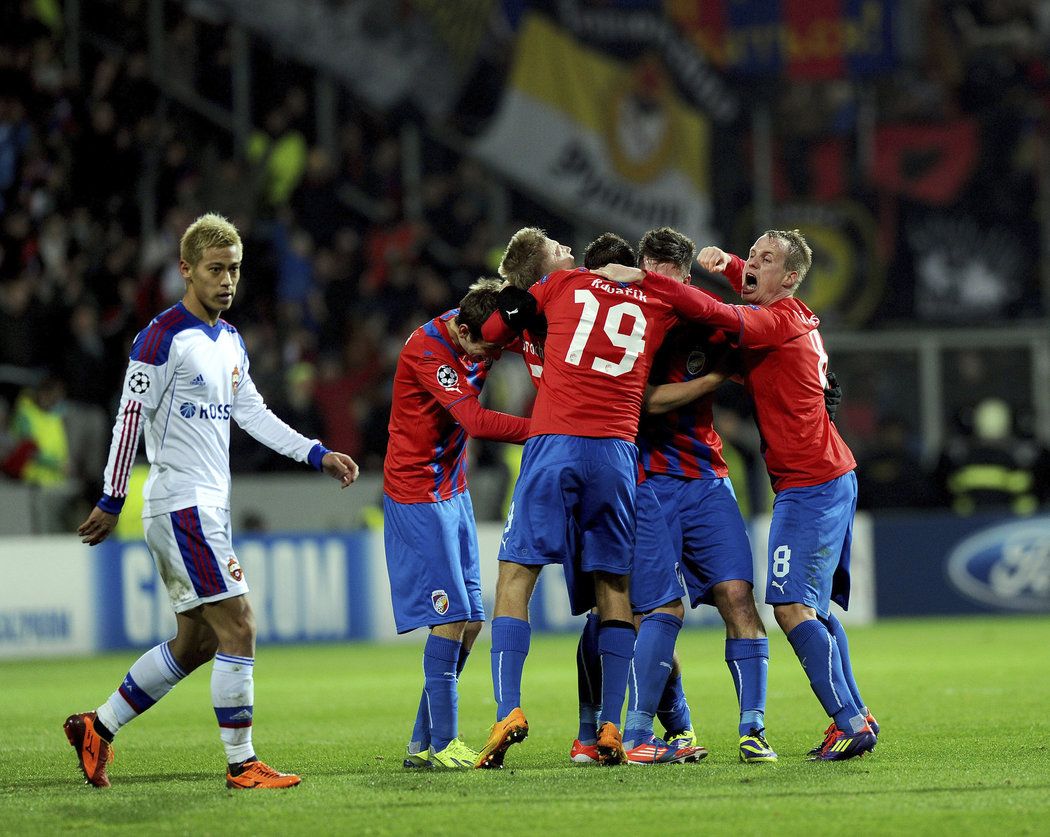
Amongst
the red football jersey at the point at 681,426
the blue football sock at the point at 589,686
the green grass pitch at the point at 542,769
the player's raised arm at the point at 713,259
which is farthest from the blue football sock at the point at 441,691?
the player's raised arm at the point at 713,259

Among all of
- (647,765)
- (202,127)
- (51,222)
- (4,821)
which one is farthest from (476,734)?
(202,127)

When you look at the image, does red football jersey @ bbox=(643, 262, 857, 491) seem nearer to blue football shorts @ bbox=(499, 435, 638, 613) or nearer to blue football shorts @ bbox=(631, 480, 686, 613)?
blue football shorts @ bbox=(631, 480, 686, 613)

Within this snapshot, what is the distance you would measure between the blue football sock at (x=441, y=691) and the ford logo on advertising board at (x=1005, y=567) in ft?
34.5

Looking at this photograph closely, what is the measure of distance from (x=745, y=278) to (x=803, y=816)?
2.64 metres

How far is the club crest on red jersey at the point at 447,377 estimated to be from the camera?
7.20m

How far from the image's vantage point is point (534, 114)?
62.2 feet

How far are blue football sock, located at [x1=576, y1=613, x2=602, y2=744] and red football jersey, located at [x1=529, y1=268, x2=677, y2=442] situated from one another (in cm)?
94

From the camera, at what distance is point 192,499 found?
6.64 m

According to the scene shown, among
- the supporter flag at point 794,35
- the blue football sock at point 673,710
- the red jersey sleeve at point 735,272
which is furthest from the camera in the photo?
the supporter flag at point 794,35

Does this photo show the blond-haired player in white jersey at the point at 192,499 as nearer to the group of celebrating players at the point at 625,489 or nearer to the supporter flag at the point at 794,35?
the group of celebrating players at the point at 625,489

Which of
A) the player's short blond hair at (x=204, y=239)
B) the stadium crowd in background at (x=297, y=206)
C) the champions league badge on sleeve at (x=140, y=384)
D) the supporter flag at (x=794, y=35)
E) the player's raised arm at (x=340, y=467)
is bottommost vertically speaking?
the player's raised arm at (x=340, y=467)

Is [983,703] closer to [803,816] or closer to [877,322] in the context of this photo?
[803,816]

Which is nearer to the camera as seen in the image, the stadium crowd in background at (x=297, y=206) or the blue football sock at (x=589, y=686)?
the blue football sock at (x=589, y=686)

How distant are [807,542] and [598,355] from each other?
1.19 meters
